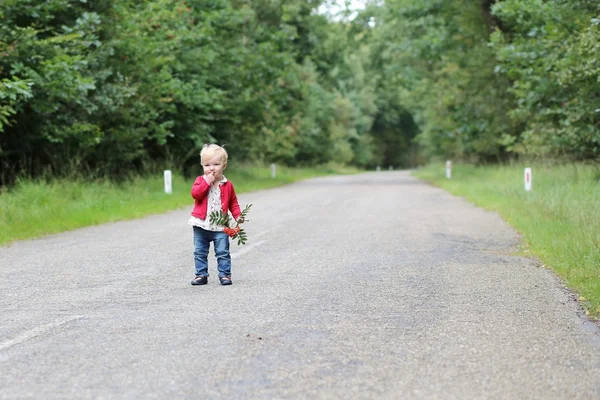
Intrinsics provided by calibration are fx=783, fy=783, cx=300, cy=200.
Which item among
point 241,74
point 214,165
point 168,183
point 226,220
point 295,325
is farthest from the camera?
point 241,74

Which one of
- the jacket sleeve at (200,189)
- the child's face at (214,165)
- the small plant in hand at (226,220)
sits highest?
the child's face at (214,165)

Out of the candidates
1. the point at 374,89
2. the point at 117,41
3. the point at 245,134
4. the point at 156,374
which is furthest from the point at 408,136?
the point at 156,374

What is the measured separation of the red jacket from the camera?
7.82 m

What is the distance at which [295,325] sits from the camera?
5.95 meters

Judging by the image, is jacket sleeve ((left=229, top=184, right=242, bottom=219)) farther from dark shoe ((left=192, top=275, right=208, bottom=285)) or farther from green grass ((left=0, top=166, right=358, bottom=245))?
green grass ((left=0, top=166, right=358, bottom=245))

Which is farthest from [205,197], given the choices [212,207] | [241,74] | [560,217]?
[241,74]

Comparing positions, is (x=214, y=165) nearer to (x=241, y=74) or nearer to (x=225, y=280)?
(x=225, y=280)

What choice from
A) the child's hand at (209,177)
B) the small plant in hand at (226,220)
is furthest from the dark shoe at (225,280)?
the child's hand at (209,177)

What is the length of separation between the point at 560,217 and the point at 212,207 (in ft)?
24.8

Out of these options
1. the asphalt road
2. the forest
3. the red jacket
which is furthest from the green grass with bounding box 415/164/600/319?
the red jacket

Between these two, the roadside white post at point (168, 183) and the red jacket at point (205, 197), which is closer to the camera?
the red jacket at point (205, 197)

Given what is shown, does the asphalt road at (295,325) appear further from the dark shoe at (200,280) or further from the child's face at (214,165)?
the child's face at (214,165)

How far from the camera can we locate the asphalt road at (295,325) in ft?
14.6

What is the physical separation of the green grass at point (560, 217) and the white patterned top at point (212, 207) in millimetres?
3575
